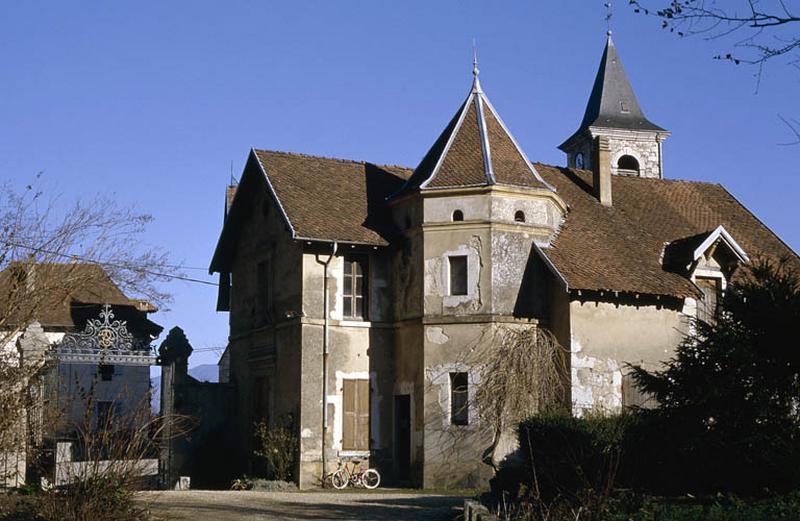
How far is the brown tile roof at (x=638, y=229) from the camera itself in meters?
25.8

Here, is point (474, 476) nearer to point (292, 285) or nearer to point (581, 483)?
point (292, 285)

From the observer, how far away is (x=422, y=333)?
25656 mm

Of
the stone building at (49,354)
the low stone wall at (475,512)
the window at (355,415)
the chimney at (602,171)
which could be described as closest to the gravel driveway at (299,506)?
the low stone wall at (475,512)

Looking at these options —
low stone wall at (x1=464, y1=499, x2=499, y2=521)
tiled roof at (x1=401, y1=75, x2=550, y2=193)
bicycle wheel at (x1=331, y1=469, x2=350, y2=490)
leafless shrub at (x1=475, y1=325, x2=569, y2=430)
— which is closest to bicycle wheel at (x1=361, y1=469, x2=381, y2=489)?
bicycle wheel at (x1=331, y1=469, x2=350, y2=490)

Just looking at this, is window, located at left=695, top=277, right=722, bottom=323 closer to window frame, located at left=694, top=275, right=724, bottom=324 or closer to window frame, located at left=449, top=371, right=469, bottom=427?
window frame, located at left=694, top=275, right=724, bottom=324

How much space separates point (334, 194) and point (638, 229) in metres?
8.02

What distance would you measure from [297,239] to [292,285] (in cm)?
186

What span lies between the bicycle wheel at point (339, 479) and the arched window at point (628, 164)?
18.3m

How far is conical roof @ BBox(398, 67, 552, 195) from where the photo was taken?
25.9 meters

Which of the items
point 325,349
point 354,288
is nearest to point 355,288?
point 354,288

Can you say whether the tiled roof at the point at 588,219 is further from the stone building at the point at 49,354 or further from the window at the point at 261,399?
the stone building at the point at 49,354

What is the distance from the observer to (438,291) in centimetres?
2564

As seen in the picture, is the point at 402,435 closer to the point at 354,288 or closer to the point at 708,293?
the point at 354,288

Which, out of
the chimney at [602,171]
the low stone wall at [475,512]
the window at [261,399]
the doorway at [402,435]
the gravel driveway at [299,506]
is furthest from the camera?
the chimney at [602,171]
